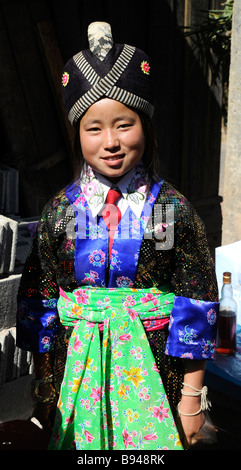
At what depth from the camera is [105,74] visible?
6.12 feet

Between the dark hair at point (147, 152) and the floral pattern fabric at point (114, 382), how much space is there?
444 millimetres

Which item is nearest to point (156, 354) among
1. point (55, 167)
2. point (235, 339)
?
point (235, 339)

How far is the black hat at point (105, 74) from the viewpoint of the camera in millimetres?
1866

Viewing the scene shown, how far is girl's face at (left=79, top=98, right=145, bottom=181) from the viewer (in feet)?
6.18

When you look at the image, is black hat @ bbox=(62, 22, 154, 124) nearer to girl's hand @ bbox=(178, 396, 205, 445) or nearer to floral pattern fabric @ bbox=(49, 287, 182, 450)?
floral pattern fabric @ bbox=(49, 287, 182, 450)

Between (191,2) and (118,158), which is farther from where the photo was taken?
(191,2)

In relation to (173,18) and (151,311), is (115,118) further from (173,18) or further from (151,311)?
(173,18)

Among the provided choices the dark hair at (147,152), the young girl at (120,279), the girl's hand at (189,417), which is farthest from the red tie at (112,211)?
the girl's hand at (189,417)

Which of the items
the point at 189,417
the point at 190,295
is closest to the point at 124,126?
the point at 190,295

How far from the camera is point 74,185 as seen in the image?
6.87ft

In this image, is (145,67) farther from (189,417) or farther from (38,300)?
(189,417)

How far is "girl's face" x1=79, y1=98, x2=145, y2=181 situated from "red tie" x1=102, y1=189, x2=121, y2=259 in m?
0.09

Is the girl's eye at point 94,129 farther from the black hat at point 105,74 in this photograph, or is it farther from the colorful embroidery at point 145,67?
the colorful embroidery at point 145,67

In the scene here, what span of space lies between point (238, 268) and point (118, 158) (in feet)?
5.47
